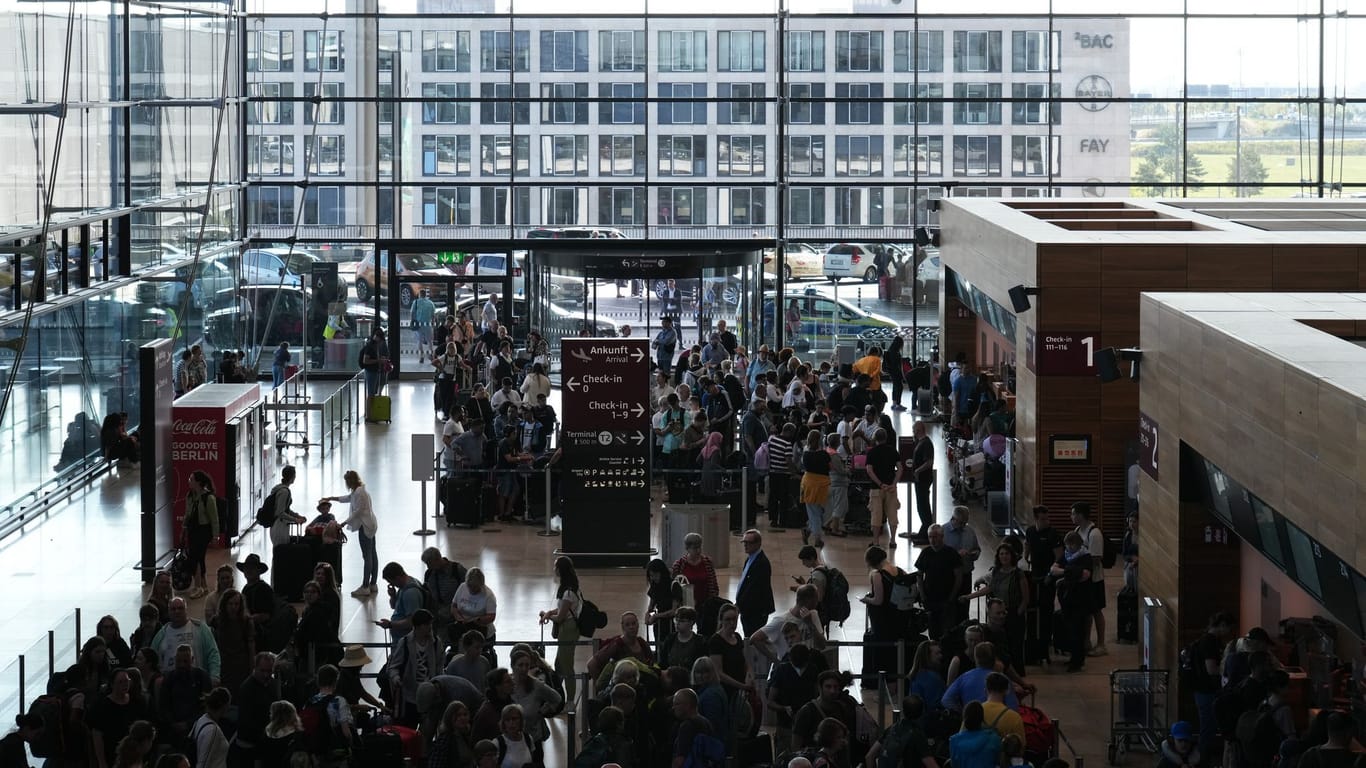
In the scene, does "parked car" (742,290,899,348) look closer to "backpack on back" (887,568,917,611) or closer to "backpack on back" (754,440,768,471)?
"backpack on back" (754,440,768,471)

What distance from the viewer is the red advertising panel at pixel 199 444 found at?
19.2m

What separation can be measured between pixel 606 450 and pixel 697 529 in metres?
1.22

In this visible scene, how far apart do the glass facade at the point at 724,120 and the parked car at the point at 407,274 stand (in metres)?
0.04

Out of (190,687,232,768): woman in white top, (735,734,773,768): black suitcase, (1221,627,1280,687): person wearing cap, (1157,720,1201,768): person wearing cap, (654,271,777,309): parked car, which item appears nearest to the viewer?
(190,687,232,768): woman in white top

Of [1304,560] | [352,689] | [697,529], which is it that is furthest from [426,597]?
[1304,560]

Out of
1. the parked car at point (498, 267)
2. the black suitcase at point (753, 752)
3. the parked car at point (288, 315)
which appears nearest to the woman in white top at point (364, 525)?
the black suitcase at point (753, 752)

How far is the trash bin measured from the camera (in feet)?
59.4

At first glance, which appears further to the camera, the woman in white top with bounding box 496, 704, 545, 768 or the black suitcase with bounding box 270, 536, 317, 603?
the black suitcase with bounding box 270, 536, 317, 603

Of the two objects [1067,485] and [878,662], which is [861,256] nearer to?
[1067,485]

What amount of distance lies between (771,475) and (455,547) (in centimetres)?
361

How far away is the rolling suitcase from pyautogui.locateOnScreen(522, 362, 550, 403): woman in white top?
172 inches

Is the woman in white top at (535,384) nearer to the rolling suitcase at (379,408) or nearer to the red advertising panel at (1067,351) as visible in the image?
the rolling suitcase at (379,408)

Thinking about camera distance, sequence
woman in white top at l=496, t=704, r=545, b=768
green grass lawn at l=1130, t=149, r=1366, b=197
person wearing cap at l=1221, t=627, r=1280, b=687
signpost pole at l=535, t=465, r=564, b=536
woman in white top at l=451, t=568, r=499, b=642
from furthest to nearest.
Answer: green grass lawn at l=1130, t=149, r=1366, b=197 → signpost pole at l=535, t=465, r=564, b=536 → woman in white top at l=451, t=568, r=499, b=642 → person wearing cap at l=1221, t=627, r=1280, b=687 → woman in white top at l=496, t=704, r=545, b=768

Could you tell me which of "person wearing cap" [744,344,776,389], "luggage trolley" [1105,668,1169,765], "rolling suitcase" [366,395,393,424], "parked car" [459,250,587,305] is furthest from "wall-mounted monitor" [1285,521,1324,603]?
"parked car" [459,250,587,305]
